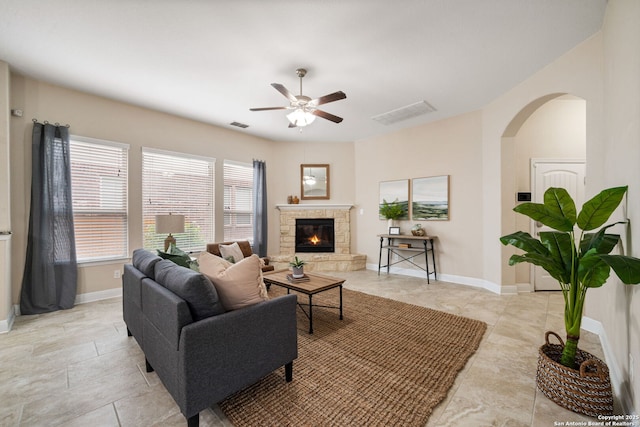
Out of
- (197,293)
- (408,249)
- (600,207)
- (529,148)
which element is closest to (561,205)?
(600,207)

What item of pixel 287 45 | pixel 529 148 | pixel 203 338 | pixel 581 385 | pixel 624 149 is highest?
pixel 287 45

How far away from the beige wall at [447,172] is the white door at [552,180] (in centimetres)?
75

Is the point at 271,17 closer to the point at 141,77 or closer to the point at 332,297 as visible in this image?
the point at 141,77

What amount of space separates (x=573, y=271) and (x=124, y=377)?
10.8 feet

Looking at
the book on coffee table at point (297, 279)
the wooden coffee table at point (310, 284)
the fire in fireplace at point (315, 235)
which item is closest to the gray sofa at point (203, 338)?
the wooden coffee table at point (310, 284)

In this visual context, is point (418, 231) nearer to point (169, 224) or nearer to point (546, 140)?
point (546, 140)

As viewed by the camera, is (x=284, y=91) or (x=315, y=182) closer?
(x=284, y=91)

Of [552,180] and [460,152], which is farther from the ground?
[460,152]

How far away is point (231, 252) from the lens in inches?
154

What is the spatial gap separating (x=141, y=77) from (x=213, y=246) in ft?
7.95

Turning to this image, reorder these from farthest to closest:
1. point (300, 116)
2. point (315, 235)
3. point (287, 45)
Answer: point (315, 235)
point (300, 116)
point (287, 45)

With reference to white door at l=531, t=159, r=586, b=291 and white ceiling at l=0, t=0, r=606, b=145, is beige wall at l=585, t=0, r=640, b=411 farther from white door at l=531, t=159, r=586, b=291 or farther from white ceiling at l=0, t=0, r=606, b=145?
white door at l=531, t=159, r=586, b=291

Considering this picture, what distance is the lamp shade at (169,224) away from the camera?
3.45 m

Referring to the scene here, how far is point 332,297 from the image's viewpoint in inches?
151
